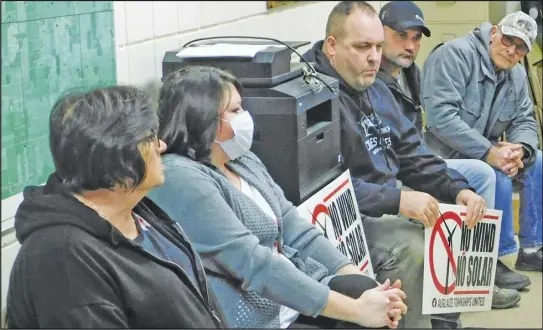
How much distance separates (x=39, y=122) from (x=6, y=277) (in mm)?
434

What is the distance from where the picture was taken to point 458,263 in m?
3.18

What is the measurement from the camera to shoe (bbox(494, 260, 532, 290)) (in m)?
3.04

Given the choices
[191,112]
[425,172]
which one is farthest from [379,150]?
[191,112]

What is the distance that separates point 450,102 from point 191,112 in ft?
4.80

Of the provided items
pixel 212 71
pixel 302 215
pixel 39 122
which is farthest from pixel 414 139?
pixel 39 122

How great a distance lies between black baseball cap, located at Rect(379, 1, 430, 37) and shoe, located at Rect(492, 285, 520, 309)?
107 centimetres

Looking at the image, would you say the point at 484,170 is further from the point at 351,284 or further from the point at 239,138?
the point at 239,138

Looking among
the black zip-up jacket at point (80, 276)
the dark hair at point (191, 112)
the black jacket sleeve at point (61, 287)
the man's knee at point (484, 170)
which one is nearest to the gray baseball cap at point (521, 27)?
the man's knee at point (484, 170)

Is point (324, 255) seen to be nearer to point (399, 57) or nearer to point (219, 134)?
point (219, 134)

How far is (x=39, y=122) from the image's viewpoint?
238 centimetres

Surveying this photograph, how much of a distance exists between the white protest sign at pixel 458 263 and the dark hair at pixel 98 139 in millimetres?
1531

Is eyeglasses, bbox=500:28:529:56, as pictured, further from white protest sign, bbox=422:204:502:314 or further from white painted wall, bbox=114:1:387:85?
white painted wall, bbox=114:1:387:85

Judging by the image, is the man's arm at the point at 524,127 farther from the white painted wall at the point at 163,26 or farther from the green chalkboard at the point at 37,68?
the green chalkboard at the point at 37,68

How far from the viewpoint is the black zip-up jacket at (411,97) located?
11.0 feet
